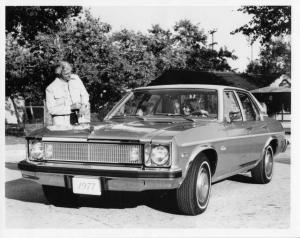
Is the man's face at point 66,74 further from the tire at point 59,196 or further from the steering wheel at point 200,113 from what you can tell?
the steering wheel at point 200,113

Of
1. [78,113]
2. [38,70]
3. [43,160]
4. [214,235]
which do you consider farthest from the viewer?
[38,70]

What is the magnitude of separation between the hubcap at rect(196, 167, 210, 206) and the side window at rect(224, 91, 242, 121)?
0.99m

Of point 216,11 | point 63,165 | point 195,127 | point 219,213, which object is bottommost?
point 219,213

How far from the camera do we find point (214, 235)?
14.3ft

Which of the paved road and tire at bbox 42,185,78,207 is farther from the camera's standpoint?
tire at bbox 42,185,78,207

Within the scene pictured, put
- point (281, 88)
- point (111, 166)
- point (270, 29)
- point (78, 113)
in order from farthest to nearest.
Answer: point (281, 88) → point (270, 29) → point (78, 113) → point (111, 166)

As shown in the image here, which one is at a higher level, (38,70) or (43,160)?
(38,70)

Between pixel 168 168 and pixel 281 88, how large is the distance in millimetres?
31627

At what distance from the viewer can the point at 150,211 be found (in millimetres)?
5359

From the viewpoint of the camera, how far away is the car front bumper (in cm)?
457

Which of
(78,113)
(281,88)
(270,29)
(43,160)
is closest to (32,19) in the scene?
(270,29)

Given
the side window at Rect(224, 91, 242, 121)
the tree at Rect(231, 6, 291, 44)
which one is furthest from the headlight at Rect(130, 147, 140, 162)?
the tree at Rect(231, 6, 291, 44)

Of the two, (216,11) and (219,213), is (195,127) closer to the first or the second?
(219,213)

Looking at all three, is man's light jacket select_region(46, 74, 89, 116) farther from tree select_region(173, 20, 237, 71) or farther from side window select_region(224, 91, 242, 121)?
tree select_region(173, 20, 237, 71)
